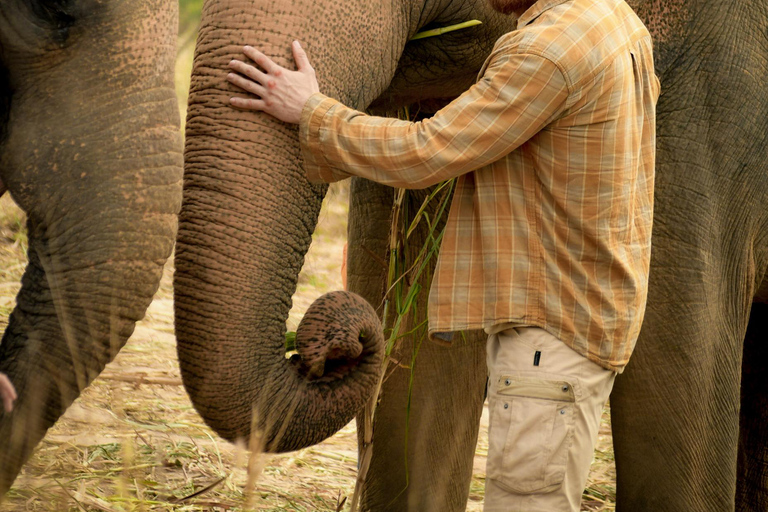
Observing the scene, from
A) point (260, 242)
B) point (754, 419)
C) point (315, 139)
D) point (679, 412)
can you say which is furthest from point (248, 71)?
point (754, 419)

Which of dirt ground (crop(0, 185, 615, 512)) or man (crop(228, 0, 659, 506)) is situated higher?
man (crop(228, 0, 659, 506))

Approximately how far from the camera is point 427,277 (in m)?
2.95

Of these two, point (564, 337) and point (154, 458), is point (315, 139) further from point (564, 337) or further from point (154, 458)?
point (154, 458)

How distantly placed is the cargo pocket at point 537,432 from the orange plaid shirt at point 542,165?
4.2 inches

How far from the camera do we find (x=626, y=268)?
2205 mm

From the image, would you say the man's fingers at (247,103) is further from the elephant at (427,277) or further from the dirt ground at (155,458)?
the dirt ground at (155,458)

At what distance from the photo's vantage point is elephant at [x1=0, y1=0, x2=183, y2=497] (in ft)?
6.26

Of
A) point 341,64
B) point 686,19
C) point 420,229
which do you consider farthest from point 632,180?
point 420,229

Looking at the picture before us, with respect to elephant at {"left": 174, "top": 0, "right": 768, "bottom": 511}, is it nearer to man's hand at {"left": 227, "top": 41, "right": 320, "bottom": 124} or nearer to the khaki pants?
man's hand at {"left": 227, "top": 41, "right": 320, "bottom": 124}

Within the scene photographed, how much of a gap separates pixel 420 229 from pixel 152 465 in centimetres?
104

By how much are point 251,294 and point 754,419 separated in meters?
2.75

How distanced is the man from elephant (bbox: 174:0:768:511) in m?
0.10

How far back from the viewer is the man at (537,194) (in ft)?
6.89

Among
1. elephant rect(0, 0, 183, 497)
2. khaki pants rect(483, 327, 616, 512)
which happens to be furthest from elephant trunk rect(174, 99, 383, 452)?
khaki pants rect(483, 327, 616, 512)
